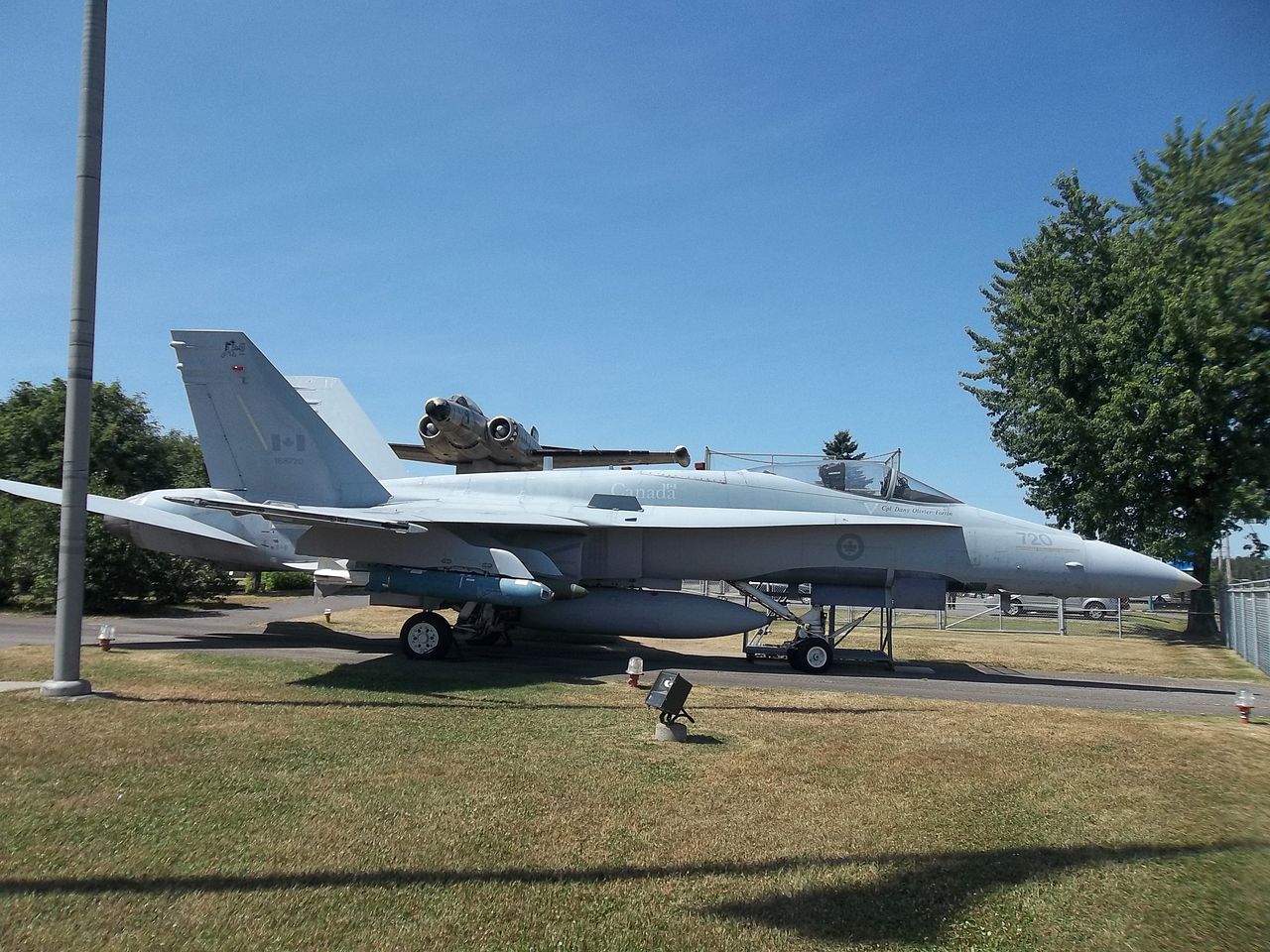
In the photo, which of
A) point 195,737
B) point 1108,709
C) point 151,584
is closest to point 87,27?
point 195,737

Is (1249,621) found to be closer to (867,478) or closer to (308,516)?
(867,478)

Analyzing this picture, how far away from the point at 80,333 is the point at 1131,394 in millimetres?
25005

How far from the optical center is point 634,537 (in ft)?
45.2

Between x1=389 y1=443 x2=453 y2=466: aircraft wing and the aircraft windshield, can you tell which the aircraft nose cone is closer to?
the aircraft windshield

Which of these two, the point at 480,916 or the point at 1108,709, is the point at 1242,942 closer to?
the point at 480,916

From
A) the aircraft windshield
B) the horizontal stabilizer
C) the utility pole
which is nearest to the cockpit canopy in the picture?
the aircraft windshield

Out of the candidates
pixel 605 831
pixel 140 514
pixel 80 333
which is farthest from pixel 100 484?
pixel 605 831

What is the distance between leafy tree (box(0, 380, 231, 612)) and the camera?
1977 centimetres

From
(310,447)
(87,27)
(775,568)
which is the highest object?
(87,27)

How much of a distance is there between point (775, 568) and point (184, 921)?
10813 mm

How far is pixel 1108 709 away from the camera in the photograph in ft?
34.0

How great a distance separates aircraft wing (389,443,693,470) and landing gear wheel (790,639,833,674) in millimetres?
8121

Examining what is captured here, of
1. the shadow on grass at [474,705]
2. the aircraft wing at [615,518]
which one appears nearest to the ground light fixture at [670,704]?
the shadow on grass at [474,705]

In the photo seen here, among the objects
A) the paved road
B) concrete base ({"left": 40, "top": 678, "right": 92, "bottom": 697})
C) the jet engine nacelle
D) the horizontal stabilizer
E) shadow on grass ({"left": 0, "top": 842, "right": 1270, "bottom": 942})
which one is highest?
the jet engine nacelle
